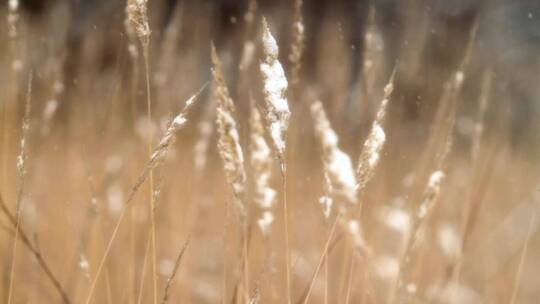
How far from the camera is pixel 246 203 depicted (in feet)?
2.15

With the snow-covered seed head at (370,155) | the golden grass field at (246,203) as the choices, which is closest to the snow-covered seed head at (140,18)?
the golden grass field at (246,203)

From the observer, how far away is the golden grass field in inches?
26.8

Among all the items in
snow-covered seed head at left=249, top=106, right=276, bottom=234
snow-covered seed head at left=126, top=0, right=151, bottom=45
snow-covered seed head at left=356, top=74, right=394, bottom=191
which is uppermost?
snow-covered seed head at left=126, top=0, right=151, bottom=45

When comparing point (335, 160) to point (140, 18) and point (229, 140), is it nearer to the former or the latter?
point (229, 140)

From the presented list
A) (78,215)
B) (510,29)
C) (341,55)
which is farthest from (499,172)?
(510,29)

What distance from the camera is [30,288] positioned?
125 cm

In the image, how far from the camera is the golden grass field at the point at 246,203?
681 mm

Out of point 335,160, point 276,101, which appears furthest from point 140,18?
point 335,160

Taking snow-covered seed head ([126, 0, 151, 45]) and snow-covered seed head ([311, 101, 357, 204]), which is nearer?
snow-covered seed head ([311, 101, 357, 204])

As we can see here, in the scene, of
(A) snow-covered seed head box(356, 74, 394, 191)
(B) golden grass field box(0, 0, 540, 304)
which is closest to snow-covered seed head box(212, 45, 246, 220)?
(B) golden grass field box(0, 0, 540, 304)

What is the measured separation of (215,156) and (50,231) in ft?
6.33

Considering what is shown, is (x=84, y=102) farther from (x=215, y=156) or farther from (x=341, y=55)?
(x=215, y=156)

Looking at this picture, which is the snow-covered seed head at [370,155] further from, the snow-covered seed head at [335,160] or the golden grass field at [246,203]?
the snow-covered seed head at [335,160]

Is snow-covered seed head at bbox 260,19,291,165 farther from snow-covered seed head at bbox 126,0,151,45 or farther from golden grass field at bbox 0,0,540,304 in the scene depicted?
snow-covered seed head at bbox 126,0,151,45
